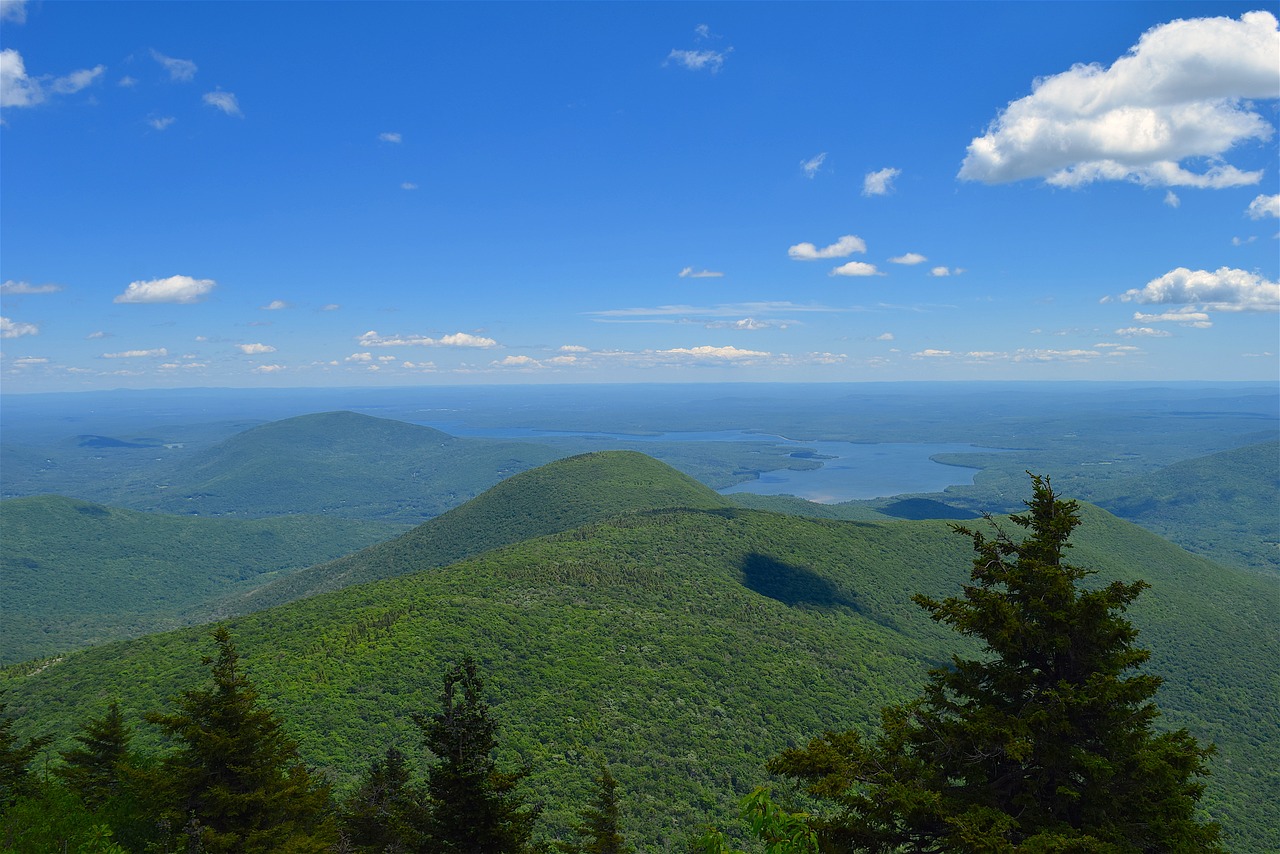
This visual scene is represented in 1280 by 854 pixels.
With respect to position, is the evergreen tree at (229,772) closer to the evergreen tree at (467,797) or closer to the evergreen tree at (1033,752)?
the evergreen tree at (467,797)

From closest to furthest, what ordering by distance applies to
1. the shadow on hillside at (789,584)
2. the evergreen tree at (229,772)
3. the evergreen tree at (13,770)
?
1. the evergreen tree at (229,772)
2. the evergreen tree at (13,770)
3. the shadow on hillside at (789,584)

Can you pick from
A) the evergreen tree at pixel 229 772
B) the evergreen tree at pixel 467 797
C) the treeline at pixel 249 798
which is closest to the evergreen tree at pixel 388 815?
the treeline at pixel 249 798

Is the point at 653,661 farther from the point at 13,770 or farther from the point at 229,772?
→ the point at 229,772

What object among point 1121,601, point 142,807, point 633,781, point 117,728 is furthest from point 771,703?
point 1121,601

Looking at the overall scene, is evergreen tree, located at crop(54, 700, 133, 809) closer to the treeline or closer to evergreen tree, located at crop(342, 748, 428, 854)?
the treeline

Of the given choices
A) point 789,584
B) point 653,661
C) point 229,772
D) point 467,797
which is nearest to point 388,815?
point 229,772
